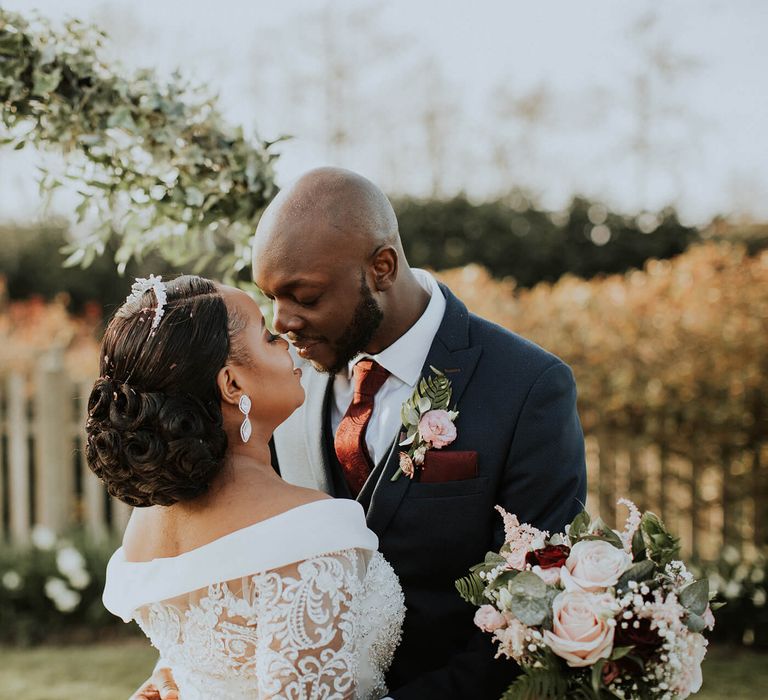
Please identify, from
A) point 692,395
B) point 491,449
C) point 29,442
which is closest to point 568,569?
point 491,449

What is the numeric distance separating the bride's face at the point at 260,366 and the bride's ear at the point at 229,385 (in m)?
0.01

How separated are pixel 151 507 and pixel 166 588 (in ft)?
0.91

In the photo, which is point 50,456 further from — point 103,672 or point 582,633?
point 582,633

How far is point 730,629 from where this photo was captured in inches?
261

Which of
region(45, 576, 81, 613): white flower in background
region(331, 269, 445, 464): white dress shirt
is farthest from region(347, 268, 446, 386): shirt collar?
region(45, 576, 81, 613): white flower in background

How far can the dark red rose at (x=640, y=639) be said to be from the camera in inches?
86.7

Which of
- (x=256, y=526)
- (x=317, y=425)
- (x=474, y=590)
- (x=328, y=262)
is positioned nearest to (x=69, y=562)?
(x=317, y=425)

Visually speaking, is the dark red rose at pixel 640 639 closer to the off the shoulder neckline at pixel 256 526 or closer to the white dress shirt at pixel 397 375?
the off the shoulder neckline at pixel 256 526

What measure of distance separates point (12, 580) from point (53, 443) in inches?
44.3

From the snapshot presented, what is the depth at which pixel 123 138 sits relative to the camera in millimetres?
3678

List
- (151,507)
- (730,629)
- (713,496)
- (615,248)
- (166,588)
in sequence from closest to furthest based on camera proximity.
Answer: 1. (166,588)
2. (151,507)
3. (730,629)
4. (713,496)
5. (615,248)

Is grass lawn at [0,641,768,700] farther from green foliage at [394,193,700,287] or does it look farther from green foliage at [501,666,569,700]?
green foliage at [394,193,700,287]

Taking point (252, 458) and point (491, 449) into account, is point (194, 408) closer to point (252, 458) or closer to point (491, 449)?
point (252, 458)

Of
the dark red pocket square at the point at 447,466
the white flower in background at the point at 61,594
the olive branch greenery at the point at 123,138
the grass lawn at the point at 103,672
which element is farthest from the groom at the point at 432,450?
the white flower in background at the point at 61,594
